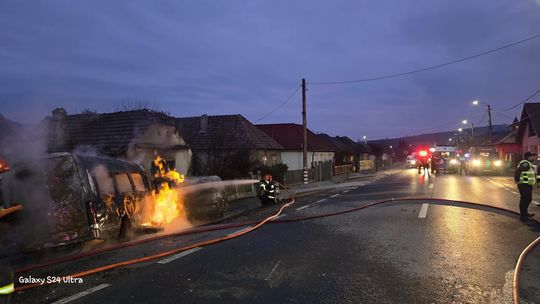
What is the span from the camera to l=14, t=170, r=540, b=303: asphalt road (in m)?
4.71

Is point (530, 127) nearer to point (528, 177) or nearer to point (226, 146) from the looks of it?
point (226, 146)

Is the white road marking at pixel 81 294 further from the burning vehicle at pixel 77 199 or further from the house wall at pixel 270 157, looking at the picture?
the house wall at pixel 270 157

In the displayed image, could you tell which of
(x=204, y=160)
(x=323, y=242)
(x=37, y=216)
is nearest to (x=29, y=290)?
(x=37, y=216)

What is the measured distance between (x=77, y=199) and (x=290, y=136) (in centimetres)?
Result: 3799

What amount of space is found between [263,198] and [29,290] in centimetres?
1046

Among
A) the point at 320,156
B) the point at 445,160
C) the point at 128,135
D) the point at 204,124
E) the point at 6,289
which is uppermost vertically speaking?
the point at 204,124

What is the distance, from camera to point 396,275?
543 cm

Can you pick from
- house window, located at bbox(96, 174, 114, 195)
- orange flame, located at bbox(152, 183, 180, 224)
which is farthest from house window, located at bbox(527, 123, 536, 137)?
house window, located at bbox(96, 174, 114, 195)

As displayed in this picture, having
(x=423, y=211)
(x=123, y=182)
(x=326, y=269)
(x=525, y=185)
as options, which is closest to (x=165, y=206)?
(x=123, y=182)

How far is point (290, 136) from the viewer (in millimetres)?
44156

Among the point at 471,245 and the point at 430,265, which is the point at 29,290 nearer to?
the point at 430,265

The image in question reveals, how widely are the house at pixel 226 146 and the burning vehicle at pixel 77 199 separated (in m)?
12.6

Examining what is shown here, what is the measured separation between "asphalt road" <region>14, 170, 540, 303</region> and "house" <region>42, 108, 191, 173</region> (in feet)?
38.8

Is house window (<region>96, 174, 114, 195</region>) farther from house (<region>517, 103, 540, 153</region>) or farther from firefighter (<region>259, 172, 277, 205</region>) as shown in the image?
house (<region>517, 103, 540, 153</region>)
